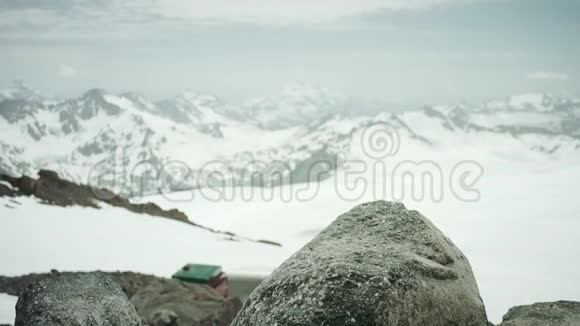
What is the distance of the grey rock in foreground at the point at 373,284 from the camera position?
550cm

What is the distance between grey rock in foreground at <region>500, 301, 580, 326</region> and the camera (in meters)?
8.68

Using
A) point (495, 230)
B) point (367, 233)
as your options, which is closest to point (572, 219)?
point (495, 230)

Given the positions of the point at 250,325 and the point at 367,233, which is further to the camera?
the point at 367,233

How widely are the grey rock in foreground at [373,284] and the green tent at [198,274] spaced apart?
28456 millimetres

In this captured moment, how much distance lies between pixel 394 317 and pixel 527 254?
9854 centimetres

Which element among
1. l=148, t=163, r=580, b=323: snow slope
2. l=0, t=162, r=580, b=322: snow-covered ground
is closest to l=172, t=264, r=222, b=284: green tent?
l=0, t=162, r=580, b=322: snow-covered ground

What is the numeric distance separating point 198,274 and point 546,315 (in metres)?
29.5

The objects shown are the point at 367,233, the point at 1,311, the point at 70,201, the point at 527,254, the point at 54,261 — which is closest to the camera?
the point at 367,233

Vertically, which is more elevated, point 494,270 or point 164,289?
point 164,289

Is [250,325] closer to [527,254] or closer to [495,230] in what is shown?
[527,254]

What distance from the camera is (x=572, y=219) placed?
12131cm

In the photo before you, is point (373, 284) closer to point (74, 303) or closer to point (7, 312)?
point (74, 303)

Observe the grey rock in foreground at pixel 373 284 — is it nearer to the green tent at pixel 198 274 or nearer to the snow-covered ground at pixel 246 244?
the green tent at pixel 198 274

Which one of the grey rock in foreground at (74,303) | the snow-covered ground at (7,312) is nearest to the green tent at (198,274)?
the snow-covered ground at (7,312)
